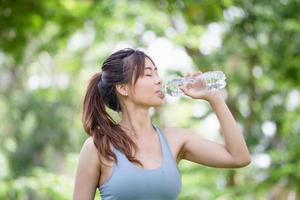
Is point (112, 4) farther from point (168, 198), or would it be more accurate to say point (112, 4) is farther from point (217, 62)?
point (168, 198)

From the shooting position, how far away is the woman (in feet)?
8.48

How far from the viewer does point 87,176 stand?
2.62m

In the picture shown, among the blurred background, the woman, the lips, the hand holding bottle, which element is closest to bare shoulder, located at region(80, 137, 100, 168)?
the woman

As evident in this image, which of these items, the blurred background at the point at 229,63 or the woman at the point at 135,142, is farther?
the blurred background at the point at 229,63

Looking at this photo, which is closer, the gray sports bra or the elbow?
the gray sports bra

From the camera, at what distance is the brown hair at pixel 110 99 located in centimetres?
266

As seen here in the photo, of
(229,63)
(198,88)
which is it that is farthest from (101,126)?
(229,63)

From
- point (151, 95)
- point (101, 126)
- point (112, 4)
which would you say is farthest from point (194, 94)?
point (112, 4)

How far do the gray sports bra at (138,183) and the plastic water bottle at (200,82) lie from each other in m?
0.33

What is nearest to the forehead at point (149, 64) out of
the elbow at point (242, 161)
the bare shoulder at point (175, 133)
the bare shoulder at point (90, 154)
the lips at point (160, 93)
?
the lips at point (160, 93)

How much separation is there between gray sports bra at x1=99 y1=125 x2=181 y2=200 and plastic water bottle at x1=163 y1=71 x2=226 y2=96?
1.08 ft

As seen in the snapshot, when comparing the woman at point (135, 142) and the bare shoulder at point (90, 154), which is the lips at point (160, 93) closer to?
the woman at point (135, 142)

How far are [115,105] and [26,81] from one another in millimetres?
19243

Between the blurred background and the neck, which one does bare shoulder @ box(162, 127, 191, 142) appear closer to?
the neck
